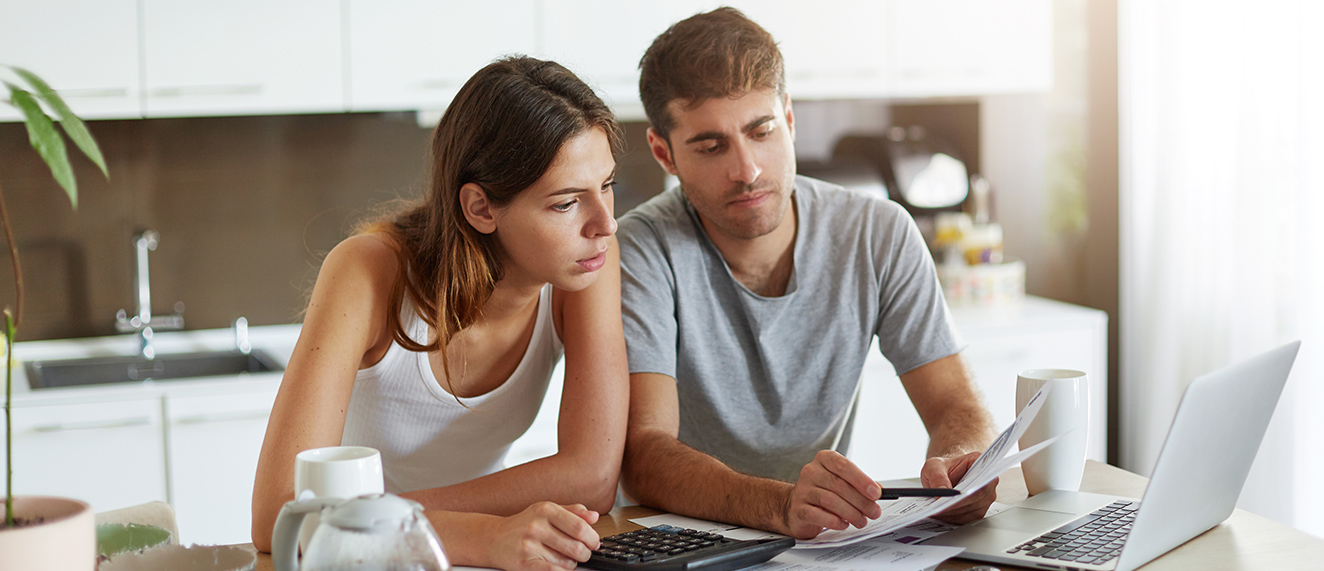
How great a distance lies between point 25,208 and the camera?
268 centimetres

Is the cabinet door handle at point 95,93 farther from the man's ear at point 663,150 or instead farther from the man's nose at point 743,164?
the man's nose at point 743,164

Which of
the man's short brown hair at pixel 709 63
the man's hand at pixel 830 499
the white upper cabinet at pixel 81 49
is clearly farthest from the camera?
the white upper cabinet at pixel 81 49

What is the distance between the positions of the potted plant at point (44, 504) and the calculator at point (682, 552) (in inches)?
17.3

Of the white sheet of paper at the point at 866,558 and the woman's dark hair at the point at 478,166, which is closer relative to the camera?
the white sheet of paper at the point at 866,558

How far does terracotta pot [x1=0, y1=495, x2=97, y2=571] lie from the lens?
Result: 0.69 metres

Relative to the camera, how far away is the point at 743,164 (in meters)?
1.51

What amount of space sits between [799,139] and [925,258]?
1.55 m

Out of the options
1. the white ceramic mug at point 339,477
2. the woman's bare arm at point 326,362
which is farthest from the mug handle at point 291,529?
the woman's bare arm at point 326,362

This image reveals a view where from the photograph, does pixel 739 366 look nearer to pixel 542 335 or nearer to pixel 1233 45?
pixel 542 335

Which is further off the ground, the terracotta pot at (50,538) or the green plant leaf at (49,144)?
the green plant leaf at (49,144)

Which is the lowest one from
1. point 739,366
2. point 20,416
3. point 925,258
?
point 20,416

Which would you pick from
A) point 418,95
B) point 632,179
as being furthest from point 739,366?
point 632,179

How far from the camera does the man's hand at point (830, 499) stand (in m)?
1.07

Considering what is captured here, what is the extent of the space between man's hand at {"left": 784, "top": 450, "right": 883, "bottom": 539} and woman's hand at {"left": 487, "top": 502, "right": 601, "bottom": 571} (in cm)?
21
